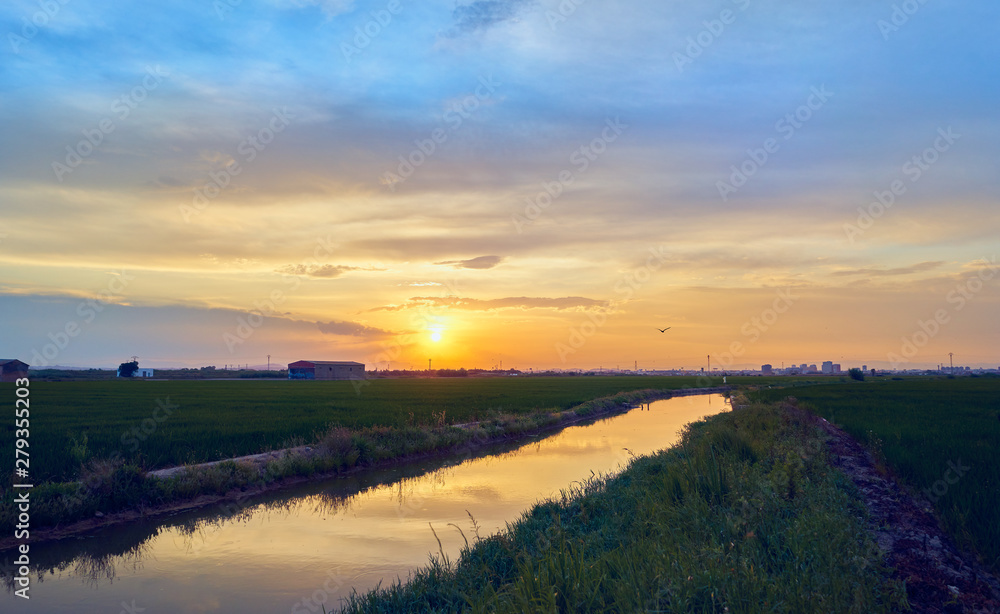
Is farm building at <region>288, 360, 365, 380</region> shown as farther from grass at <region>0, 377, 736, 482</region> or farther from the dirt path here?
the dirt path

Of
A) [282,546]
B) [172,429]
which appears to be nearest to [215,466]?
[282,546]

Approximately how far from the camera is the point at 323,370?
10881 cm

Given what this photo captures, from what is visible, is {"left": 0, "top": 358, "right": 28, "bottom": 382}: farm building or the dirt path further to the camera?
{"left": 0, "top": 358, "right": 28, "bottom": 382}: farm building

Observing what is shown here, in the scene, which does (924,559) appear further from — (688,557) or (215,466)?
(215,466)

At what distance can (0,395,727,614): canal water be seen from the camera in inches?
273

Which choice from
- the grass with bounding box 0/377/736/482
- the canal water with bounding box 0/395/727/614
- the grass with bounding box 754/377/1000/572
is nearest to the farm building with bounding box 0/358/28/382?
the grass with bounding box 0/377/736/482

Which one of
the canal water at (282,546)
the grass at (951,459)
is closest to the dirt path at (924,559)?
the grass at (951,459)

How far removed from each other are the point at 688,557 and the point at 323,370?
4322 inches

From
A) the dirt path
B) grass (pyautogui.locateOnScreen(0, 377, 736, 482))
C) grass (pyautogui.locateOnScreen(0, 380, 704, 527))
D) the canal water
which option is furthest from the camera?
grass (pyautogui.locateOnScreen(0, 377, 736, 482))

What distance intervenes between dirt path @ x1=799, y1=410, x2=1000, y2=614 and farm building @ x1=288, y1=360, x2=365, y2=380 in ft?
343

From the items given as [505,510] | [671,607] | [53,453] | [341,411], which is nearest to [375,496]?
[505,510]

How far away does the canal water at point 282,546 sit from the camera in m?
6.93

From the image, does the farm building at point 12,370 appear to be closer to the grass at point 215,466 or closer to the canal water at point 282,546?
the grass at point 215,466

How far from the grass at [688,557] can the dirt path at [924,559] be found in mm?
→ 247
